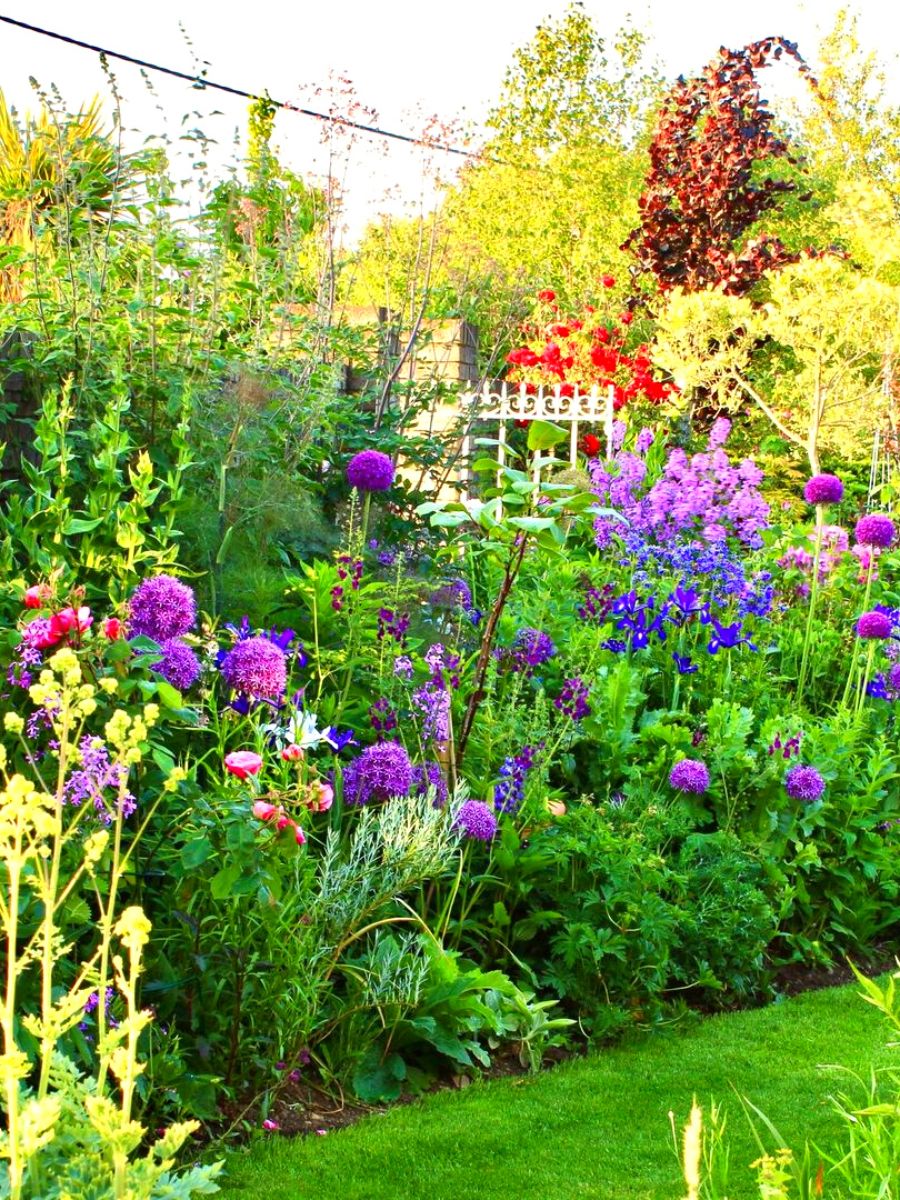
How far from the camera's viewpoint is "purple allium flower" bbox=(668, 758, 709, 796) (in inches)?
160

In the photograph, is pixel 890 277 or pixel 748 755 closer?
pixel 748 755

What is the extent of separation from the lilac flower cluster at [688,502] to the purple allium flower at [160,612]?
8.69ft

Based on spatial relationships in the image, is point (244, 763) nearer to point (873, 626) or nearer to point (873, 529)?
point (873, 626)

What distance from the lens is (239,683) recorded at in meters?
3.20

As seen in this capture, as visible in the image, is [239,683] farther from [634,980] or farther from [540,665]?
[540,665]

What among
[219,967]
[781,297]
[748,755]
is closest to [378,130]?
[781,297]

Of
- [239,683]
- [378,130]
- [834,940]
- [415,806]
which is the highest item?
[378,130]

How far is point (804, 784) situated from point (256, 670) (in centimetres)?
202

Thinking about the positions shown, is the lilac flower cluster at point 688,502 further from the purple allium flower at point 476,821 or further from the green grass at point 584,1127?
the green grass at point 584,1127

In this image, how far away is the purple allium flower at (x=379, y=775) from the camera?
11.5ft

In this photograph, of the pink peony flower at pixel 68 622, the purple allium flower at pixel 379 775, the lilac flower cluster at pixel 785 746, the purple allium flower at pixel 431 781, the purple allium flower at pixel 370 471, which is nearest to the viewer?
the pink peony flower at pixel 68 622

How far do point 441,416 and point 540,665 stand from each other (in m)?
4.46

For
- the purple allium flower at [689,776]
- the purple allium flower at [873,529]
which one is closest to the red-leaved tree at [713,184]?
the purple allium flower at [873,529]

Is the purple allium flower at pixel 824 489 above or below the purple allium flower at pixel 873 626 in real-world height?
above
